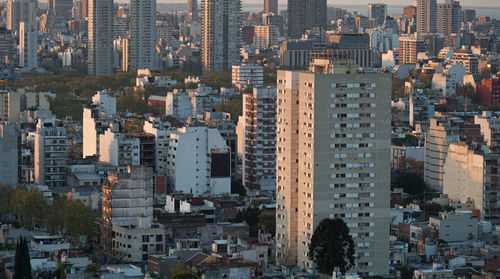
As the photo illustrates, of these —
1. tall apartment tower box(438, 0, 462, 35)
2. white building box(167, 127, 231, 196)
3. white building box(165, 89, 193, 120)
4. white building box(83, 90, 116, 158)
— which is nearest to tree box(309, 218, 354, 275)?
white building box(167, 127, 231, 196)

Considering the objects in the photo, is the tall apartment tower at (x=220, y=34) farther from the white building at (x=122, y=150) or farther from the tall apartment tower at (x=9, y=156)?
the tall apartment tower at (x=9, y=156)

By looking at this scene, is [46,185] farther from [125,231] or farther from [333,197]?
[333,197]

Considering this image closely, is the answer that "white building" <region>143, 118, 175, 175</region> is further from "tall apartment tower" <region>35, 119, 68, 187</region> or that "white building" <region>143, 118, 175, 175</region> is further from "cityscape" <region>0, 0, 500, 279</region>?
"tall apartment tower" <region>35, 119, 68, 187</region>

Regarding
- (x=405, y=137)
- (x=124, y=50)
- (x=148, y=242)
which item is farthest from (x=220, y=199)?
(x=124, y=50)

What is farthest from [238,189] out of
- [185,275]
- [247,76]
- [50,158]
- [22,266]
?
[247,76]

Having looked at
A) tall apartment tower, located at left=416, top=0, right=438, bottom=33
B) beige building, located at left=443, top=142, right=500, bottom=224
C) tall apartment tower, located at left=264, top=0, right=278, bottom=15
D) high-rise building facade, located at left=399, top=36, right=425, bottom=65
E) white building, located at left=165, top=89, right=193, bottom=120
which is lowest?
beige building, located at left=443, top=142, right=500, bottom=224
